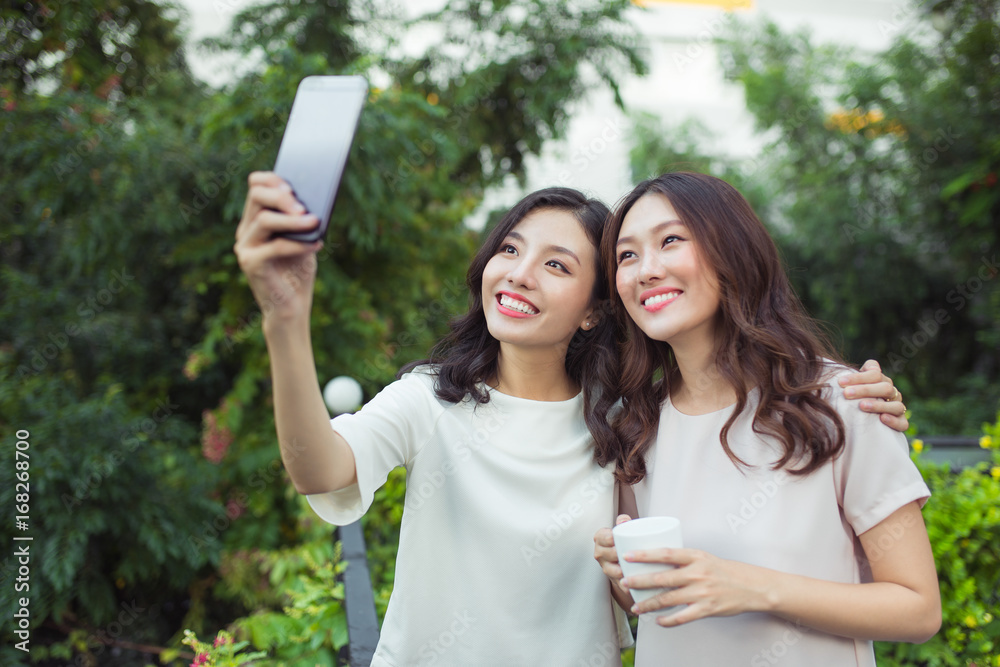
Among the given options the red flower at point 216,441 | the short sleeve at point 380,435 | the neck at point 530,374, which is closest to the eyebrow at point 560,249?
the neck at point 530,374

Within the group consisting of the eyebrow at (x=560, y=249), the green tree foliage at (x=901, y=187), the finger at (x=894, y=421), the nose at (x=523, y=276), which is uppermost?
the green tree foliage at (x=901, y=187)

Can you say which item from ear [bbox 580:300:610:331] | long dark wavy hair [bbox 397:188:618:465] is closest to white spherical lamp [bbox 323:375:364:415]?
long dark wavy hair [bbox 397:188:618:465]

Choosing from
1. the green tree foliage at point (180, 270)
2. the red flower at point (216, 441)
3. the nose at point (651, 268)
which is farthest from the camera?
the red flower at point (216, 441)

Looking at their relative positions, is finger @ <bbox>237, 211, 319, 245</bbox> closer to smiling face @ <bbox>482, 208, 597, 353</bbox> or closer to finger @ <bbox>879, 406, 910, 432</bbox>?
smiling face @ <bbox>482, 208, 597, 353</bbox>

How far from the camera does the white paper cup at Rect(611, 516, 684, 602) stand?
1.10 meters

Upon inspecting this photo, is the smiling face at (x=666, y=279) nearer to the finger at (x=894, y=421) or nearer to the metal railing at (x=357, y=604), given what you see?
the finger at (x=894, y=421)

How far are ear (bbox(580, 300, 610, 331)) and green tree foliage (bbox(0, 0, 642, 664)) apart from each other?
1.76 m

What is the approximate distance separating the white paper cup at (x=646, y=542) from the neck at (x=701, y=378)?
450 millimetres

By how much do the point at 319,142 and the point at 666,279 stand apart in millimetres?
826

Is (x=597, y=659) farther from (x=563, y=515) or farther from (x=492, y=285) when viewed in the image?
(x=492, y=285)

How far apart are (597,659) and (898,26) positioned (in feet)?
29.9

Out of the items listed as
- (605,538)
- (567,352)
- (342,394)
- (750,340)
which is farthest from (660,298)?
(342,394)

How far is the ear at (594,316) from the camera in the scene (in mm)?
1729

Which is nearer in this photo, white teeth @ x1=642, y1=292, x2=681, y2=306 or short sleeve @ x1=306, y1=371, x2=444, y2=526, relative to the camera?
short sleeve @ x1=306, y1=371, x2=444, y2=526
